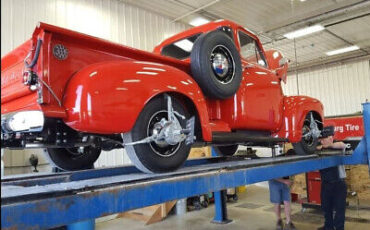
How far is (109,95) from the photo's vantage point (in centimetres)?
195

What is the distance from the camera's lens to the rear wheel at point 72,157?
9.74 ft

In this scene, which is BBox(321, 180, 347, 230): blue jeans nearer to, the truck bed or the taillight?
the truck bed

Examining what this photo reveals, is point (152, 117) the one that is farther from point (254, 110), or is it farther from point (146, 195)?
point (254, 110)

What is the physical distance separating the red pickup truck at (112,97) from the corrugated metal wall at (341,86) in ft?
36.9

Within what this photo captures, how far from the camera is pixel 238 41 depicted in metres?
3.66

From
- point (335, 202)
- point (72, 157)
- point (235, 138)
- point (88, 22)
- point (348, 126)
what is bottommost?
point (335, 202)

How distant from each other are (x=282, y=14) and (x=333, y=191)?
580cm

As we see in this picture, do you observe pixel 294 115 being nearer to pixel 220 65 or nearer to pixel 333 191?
pixel 220 65

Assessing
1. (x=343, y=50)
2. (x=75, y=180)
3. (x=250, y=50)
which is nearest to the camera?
(x=75, y=180)

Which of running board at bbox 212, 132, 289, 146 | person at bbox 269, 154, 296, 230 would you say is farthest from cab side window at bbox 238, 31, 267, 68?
person at bbox 269, 154, 296, 230

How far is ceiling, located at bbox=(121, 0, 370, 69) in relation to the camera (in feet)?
27.4

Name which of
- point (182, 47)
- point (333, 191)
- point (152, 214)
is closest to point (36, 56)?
point (182, 47)

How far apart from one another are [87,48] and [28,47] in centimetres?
36

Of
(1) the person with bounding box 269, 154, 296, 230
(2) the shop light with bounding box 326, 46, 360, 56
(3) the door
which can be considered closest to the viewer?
(3) the door
